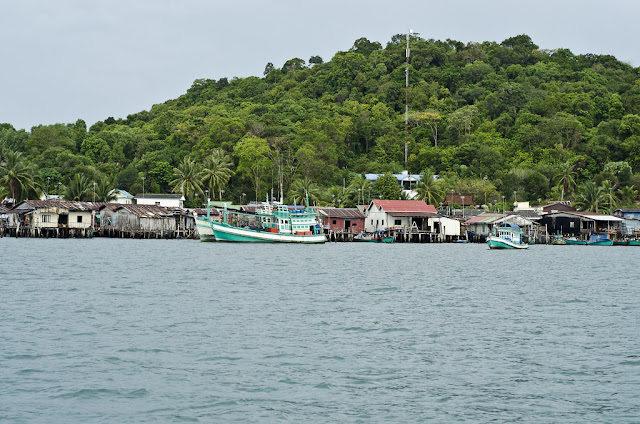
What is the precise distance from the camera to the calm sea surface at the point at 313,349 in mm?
15305

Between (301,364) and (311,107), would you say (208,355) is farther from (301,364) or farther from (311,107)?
(311,107)

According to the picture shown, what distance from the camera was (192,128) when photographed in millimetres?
126000

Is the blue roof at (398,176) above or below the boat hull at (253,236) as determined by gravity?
above

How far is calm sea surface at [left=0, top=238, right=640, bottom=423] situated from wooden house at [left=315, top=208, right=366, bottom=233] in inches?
2036

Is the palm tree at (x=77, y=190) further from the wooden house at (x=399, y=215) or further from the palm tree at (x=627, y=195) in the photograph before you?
the palm tree at (x=627, y=195)

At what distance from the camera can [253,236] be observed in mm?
79438

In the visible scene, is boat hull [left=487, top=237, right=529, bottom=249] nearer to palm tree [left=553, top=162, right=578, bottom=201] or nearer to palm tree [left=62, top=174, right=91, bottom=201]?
palm tree [left=553, top=162, right=578, bottom=201]

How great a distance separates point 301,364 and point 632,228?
85.4m

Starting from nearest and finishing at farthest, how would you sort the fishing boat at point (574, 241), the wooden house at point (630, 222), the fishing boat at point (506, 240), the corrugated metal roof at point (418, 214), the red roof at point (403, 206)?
the fishing boat at point (506, 240), the corrugated metal roof at point (418, 214), the fishing boat at point (574, 241), the red roof at point (403, 206), the wooden house at point (630, 222)

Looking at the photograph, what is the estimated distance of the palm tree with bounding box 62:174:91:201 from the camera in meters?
99.0

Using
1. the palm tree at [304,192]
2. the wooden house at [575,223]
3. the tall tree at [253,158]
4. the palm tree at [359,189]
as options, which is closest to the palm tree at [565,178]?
the wooden house at [575,223]

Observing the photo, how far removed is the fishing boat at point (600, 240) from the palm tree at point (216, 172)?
50666mm

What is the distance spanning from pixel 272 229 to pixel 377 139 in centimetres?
5318

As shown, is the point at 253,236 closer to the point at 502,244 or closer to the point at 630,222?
the point at 502,244
